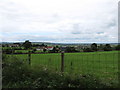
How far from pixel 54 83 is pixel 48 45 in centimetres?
268

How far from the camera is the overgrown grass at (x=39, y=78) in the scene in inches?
151

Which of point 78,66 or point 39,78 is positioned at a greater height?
point 39,78

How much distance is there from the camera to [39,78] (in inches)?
164

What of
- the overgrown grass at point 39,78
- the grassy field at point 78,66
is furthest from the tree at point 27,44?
the overgrown grass at point 39,78

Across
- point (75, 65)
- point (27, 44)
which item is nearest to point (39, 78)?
point (27, 44)

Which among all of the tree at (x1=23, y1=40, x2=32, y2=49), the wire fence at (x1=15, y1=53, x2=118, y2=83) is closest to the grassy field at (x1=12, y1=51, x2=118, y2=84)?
the wire fence at (x1=15, y1=53, x2=118, y2=83)

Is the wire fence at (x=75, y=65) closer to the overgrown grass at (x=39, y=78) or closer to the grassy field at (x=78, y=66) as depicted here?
the grassy field at (x=78, y=66)

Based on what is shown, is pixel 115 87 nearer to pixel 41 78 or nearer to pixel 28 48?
pixel 41 78

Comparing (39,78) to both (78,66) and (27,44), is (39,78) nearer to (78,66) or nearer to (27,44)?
(27,44)

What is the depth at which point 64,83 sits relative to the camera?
3.90m

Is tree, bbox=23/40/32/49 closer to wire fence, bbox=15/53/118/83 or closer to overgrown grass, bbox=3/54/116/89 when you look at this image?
wire fence, bbox=15/53/118/83

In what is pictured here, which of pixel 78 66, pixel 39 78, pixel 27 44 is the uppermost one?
pixel 27 44

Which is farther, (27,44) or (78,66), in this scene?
(78,66)

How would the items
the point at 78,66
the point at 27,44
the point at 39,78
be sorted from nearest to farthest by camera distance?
the point at 39,78
the point at 27,44
the point at 78,66
